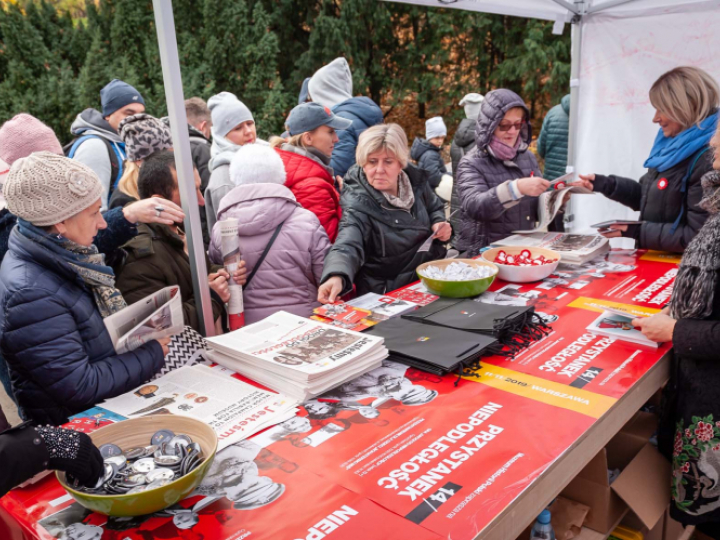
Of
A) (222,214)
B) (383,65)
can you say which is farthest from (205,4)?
(222,214)

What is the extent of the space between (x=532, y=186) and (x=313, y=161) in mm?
1178

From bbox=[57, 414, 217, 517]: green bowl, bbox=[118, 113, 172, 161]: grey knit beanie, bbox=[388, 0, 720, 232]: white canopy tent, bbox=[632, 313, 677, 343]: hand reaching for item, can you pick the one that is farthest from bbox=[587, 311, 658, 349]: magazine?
bbox=[388, 0, 720, 232]: white canopy tent

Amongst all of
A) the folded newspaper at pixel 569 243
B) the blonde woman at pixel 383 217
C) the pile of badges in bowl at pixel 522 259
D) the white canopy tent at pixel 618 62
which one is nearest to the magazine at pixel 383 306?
the blonde woman at pixel 383 217

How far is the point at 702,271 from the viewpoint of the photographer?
1640mm

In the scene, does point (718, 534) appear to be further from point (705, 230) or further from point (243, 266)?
point (243, 266)

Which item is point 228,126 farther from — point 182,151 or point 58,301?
point 58,301

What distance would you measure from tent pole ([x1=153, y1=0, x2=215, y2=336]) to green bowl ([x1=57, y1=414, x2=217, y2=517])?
85 cm

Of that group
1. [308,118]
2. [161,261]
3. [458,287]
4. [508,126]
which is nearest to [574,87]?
[508,126]

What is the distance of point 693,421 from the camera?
68.1 inches

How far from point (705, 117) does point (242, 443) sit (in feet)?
8.17

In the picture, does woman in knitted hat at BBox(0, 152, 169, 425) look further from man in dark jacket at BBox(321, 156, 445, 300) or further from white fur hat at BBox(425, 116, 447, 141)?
white fur hat at BBox(425, 116, 447, 141)

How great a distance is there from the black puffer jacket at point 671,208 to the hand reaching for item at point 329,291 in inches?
59.9

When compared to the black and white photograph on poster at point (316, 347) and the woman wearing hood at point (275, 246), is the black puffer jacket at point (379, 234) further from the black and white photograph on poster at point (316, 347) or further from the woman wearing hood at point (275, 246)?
the black and white photograph on poster at point (316, 347)

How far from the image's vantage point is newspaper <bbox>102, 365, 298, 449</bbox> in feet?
4.41
